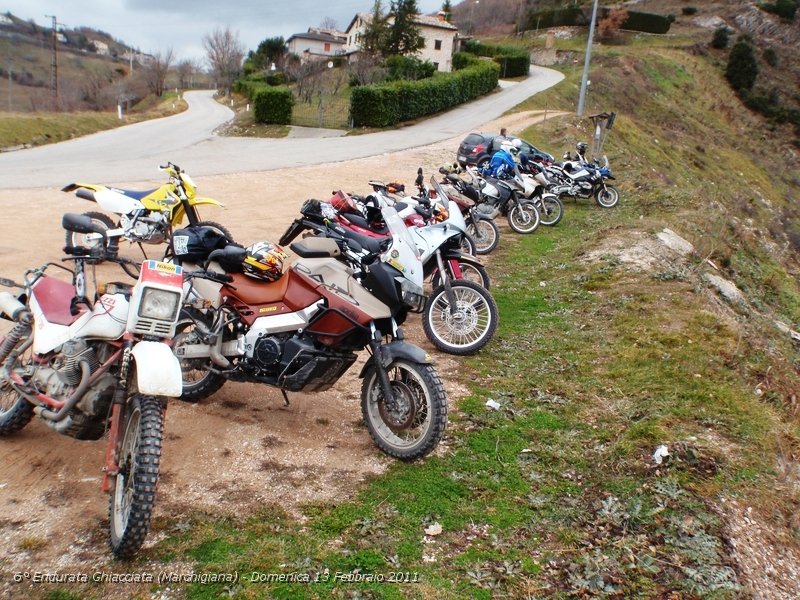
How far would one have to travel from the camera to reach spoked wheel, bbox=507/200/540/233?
1187cm

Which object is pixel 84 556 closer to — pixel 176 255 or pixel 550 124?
pixel 176 255

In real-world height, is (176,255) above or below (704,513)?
above

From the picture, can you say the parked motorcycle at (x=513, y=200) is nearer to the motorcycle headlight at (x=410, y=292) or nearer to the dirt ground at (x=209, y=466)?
the dirt ground at (x=209, y=466)

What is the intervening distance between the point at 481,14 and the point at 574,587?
8985cm

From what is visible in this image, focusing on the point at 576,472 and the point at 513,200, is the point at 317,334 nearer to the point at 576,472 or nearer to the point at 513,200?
the point at 576,472

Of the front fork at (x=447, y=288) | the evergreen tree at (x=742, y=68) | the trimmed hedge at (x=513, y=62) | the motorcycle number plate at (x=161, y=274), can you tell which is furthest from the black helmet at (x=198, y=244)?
the evergreen tree at (x=742, y=68)

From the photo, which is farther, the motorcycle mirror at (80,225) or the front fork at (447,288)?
the front fork at (447,288)

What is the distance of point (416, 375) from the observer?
4.02 m

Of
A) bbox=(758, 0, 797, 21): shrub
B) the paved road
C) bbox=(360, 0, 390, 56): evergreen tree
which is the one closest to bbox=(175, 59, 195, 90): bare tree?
bbox=(360, 0, 390, 56): evergreen tree

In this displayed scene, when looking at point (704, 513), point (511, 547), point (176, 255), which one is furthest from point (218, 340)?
point (704, 513)

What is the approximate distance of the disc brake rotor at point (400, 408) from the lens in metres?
4.09

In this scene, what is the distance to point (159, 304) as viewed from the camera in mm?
3197

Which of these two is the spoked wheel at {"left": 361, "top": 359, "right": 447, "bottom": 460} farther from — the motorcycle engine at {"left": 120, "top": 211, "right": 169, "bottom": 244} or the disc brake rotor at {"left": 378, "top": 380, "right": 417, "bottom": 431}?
the motorcycle engine at {"left": 120, "top": 211, "right": 169, "bottom": 244}

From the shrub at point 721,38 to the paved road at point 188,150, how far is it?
108 ft
